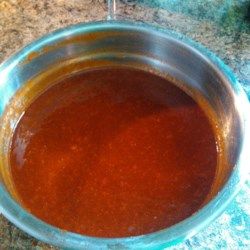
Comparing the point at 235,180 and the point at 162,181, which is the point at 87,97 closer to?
the point at 162,181

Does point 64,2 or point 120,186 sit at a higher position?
point 64,2

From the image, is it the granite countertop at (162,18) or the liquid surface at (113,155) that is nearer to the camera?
the liquid surface at (113,155)

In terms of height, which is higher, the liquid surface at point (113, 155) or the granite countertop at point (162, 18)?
the granite countertop at point (162, 18)

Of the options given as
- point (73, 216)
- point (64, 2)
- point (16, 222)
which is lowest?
point (73, 216)

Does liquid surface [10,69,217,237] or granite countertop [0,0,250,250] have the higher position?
granite countertop [0,0,250,250]

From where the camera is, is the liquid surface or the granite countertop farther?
the granite countertop

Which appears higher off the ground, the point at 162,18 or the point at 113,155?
the point at 162,18

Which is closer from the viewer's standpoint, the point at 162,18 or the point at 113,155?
the point at 113,155

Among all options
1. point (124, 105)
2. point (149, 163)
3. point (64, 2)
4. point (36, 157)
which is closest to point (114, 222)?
point (149, 163)
